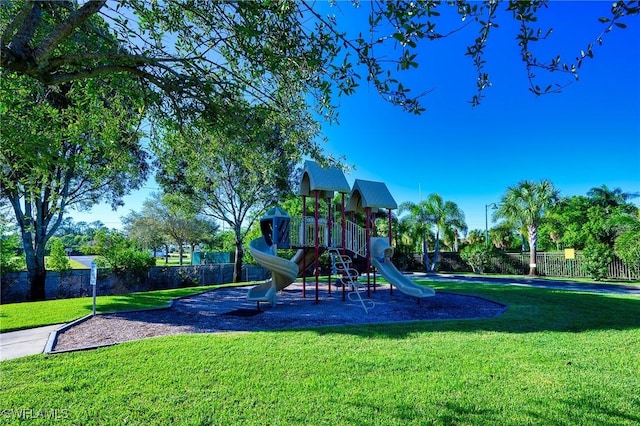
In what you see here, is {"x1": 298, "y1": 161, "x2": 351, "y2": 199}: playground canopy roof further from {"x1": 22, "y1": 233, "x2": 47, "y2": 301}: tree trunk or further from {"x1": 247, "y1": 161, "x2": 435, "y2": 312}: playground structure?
{"x1": 22, "y1": 233, "x2": 47, "y2": 301}: tree trunk

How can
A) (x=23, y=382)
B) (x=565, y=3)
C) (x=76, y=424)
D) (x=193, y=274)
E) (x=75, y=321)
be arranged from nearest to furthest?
1. (x=76, y=424)
2. (x=565, y=3)
3. (x=23, y=382)
4. (x=75, y=321)
5. (x=193, y=274)

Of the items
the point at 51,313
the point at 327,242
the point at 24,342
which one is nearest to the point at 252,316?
the point at 327,242

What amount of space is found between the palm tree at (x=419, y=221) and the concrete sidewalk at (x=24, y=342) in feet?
84.1

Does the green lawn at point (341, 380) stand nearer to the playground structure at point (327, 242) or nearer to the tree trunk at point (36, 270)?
the playground structure at point (327, 242)

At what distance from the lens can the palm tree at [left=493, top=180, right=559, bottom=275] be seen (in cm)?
2434

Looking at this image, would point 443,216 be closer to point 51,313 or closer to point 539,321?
point 539,321

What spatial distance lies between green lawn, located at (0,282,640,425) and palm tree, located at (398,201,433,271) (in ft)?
74.1

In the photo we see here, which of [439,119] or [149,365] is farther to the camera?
[439,119]

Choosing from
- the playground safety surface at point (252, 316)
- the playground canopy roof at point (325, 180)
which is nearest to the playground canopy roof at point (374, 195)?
the playground canopy roof at point (325, 180)

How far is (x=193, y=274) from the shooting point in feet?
66.5

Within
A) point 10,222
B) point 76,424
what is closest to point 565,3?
point 76,424

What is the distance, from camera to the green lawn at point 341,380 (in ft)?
11.0

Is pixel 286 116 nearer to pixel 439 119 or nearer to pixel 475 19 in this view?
pixel 475 19

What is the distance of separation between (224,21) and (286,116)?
1.37m
